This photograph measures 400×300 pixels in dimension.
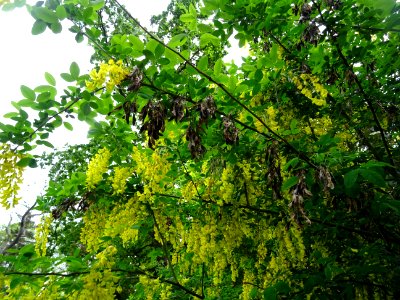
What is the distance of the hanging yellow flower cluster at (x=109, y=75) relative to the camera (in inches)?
A: 92.8

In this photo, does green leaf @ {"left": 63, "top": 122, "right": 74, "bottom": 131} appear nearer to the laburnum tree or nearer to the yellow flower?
the laburnum tree

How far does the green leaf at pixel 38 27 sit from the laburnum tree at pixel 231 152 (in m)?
0.01

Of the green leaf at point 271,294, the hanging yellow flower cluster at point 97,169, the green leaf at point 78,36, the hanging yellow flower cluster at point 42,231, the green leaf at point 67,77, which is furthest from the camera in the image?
the hanging yellow flower cluster at point 42,231

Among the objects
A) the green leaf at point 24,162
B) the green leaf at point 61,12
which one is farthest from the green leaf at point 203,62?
the green leaf at point 24,162

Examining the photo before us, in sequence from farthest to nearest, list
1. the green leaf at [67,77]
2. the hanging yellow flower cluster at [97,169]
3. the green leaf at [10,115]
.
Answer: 1. the hanging yellow flower cluster at [97,169]
2. the green leaf at [10,115]
3. the green leaf at [67,77]

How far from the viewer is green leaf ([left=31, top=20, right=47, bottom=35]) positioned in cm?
226

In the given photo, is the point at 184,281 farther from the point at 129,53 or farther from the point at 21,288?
the point at 129,53

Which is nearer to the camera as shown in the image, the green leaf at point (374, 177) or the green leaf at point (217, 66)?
the green leaf at point (374, 177)

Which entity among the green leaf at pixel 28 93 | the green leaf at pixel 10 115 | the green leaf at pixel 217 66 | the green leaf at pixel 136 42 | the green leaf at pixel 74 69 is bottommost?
the green leaf at pixel 10 115

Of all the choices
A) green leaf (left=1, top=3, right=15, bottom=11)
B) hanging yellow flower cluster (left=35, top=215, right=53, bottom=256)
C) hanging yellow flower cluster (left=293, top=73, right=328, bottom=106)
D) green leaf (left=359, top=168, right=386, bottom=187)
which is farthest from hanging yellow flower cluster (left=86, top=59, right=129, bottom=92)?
hanging yellow flower cluster (left=35, top=215, right=53, bottom=256)

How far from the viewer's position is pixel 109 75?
243 centimetres

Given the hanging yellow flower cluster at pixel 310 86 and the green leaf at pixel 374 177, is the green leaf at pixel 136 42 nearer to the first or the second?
the hanging yellow flower cluster at pixel 310 86

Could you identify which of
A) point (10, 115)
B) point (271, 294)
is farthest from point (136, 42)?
point (271, 294)

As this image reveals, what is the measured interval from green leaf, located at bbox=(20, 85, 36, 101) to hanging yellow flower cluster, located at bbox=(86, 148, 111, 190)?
110cm
